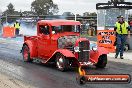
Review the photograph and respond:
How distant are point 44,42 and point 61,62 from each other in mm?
1806

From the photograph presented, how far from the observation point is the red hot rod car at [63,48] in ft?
41.8

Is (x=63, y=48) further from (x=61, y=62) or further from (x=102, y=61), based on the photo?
(x=102, y=61)

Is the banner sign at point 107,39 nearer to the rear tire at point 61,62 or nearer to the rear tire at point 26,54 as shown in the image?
the rear tire at point 26,54

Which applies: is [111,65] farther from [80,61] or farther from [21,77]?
[21,77]

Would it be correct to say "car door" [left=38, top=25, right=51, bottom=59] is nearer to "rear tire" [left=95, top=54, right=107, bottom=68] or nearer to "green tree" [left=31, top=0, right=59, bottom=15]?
"rear tire" [left=95, top=54, right=107, bottom=68]

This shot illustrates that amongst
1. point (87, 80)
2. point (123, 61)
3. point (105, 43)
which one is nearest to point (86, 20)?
point (105, 43)

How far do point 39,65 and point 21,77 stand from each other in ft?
10.2

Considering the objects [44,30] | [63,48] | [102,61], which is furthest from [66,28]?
[102,61]

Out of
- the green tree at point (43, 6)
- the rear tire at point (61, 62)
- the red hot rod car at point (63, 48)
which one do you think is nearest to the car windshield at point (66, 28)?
the red hot rod car at point (63, 48)

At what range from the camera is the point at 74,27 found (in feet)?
46.5

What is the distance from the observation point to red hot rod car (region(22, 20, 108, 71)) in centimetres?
1275

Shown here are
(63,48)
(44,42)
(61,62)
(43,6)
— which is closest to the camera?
(61,62)

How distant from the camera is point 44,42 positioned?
14.2 m

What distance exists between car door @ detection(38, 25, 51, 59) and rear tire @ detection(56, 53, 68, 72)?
3.46ft
